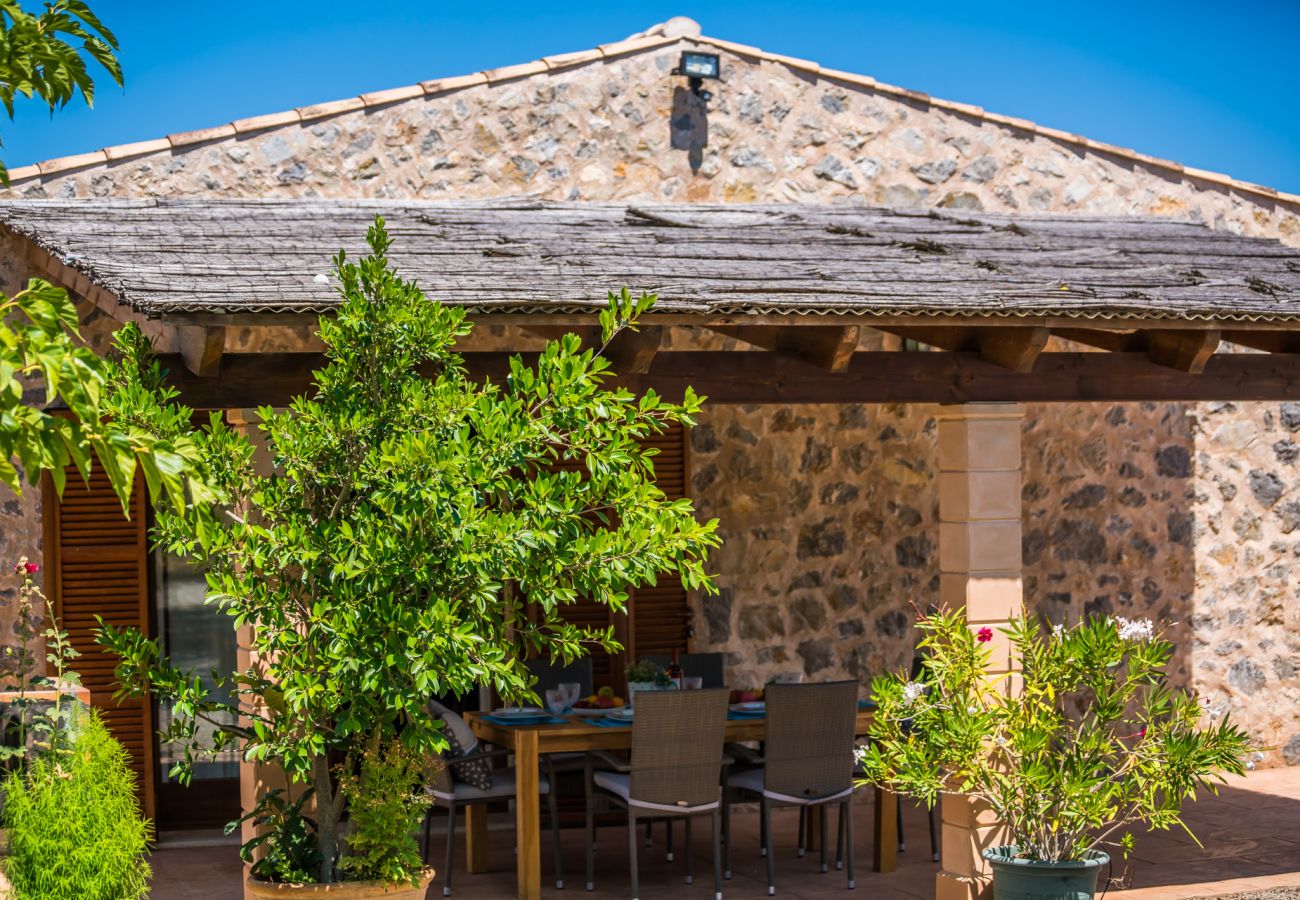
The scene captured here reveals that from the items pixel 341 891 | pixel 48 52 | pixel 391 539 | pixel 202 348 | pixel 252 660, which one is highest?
pixel 48 52

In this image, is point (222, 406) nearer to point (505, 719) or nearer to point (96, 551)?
point (505, 719)

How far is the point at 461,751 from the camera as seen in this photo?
279 inches

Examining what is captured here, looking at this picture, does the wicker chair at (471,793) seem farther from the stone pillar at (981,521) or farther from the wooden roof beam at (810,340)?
the wooden roof beam at (810,340)

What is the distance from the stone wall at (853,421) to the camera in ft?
29.5

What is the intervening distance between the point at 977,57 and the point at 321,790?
54.2 ft

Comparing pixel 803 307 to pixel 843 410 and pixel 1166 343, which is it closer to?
pixel 1166 343

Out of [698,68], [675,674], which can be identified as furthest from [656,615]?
[698,68]

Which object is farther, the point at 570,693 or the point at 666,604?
the point at 666,604

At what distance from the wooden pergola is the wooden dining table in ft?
0.30

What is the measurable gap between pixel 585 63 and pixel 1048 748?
5.38m

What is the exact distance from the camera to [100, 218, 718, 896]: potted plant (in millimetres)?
4426

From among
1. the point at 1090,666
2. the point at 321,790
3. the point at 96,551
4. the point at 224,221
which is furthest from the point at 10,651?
the point at 1090,666

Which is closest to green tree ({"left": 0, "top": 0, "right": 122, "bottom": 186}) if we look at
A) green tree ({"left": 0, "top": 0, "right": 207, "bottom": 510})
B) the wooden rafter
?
green tree ({"left": 0, "top": 0, "right": 207, "bottom": 510})

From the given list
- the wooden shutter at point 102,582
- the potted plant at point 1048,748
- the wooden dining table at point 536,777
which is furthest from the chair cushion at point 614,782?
the wooden shutter at point 102,582
